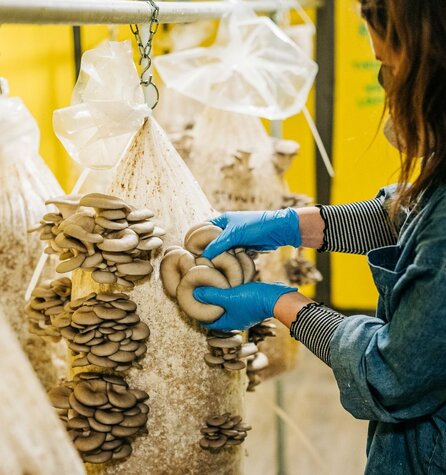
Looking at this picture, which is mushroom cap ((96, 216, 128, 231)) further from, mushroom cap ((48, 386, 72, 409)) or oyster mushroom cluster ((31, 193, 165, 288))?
mushroom cap ((48, 386, 72, 409))

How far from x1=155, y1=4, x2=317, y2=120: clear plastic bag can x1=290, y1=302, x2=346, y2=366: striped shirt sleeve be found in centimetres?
113

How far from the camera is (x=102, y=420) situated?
4.95ft

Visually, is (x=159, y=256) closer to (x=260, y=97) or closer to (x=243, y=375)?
(x=243, y=375)

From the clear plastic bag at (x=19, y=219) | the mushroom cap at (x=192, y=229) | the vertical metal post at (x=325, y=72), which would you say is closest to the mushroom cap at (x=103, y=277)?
the mushroom cap at (x=192, y=229)

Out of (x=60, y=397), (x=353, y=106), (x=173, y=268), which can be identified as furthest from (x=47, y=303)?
(x=353, y=106)

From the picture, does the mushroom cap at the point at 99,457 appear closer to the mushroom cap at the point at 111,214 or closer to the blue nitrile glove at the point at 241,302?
the blue nitrile glove at the point at 241,302

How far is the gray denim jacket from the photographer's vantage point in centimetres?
132

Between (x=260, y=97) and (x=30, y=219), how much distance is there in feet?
3.31

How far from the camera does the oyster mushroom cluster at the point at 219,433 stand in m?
1.68

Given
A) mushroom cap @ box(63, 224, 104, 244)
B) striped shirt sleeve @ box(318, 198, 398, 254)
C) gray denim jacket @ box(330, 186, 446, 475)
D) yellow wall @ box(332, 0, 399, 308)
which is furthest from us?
yellow wall @ box(332, 0, 399, 308)

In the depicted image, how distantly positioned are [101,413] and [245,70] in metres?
1.53

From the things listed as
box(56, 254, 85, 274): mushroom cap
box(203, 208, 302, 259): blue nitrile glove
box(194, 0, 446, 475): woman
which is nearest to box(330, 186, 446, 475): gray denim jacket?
box(194, 0, 446, 475): woman

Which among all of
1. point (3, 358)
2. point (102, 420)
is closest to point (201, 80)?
point (102, 420)

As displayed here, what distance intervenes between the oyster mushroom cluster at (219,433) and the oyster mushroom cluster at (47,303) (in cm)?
40
